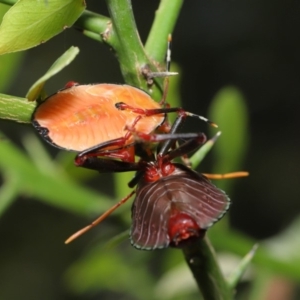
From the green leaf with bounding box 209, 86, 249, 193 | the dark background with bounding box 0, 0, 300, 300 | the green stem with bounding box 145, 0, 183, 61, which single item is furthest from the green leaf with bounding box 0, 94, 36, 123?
the dark background with bounding box 0, 0, 300, 300

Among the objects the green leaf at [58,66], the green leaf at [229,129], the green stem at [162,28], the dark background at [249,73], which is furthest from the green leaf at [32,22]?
the dark background at [249,73]

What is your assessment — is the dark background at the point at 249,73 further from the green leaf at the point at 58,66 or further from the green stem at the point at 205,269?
the green leaf at the point at 58,66

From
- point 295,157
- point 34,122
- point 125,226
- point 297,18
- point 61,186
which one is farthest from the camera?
point 295,157

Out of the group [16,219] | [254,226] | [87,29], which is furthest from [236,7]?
[87,29]

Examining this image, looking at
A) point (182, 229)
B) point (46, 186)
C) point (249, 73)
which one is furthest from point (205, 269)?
point (249, 73)

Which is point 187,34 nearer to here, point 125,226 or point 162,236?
point 125,226

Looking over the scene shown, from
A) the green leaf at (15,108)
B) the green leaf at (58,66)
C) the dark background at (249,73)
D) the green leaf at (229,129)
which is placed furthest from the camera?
the dark background at (249,73)
